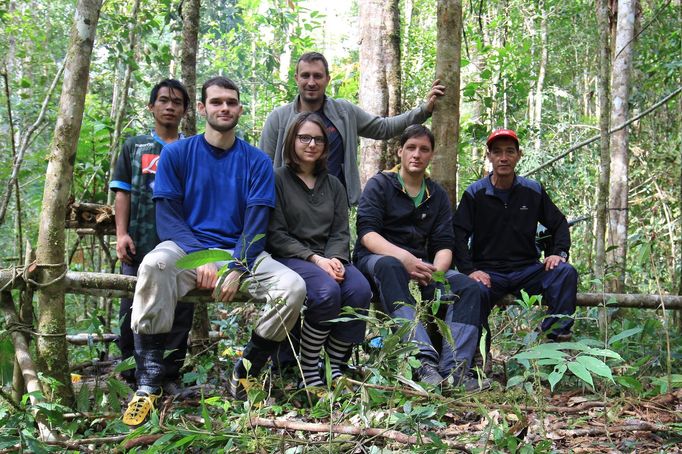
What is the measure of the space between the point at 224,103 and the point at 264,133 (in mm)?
786

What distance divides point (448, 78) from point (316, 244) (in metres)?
1.49

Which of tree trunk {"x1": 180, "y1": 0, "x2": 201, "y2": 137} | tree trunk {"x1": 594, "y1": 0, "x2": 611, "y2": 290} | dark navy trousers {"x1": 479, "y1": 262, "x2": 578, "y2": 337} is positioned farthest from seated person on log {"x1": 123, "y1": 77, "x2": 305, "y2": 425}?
tree trunk {"x1": 594, "y1": 0, "x2": 611, "y2": 290}

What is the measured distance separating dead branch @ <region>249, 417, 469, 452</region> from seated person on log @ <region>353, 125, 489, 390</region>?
1.47 m

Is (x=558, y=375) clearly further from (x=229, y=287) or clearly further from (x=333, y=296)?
(x=229, y=287)

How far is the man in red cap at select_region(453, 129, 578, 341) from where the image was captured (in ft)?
15.4

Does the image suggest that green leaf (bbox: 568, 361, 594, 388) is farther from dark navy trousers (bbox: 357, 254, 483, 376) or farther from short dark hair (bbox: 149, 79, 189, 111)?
short dark hair (bbox: 149, 79, 189, 111)

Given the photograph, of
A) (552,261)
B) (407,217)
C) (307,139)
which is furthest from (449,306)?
(307,139)

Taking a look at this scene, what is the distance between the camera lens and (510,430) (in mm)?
2438

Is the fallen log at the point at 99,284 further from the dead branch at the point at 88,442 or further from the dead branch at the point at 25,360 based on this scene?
the dead branch at the point at 88,442

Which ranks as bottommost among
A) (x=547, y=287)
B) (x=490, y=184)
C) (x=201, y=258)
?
(x=547, y=287)

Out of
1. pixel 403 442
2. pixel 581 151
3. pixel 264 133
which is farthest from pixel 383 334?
pixel 581 151

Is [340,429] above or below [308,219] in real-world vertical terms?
below

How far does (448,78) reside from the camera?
4.51m

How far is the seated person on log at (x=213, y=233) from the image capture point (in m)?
3.51
